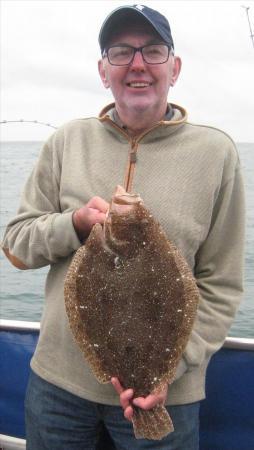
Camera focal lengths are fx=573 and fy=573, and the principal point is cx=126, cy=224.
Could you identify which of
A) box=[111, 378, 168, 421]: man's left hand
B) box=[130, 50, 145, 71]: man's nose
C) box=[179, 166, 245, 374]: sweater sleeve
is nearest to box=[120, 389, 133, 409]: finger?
box=[111, 378, 168, 421]: man's left hand

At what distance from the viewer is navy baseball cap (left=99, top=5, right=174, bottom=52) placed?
2725 mm

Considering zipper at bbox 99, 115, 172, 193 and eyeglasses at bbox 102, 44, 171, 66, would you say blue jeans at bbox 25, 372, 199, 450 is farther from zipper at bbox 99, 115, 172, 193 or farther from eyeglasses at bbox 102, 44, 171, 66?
eyeglasses at bbox 102, 44, 171, 66

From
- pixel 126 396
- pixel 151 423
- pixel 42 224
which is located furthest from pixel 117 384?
pixel 42 224

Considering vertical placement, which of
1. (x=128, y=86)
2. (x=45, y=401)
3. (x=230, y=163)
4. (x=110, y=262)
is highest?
(x=128, y=86)

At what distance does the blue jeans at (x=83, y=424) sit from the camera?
2.66 metres

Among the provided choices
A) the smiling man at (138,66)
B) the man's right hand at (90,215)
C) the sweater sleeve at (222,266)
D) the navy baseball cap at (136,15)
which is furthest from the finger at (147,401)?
the navy baseball cap at (136,15)

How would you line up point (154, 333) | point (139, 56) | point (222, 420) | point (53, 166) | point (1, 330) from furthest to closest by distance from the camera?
1. point (1, 330)
2. point (222, 420)
3. point (53, 166)
4. point (139, 56)
5. point (154, 333)

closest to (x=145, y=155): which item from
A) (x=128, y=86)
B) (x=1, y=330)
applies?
(x=128, y=86)

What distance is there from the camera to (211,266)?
9.20ft

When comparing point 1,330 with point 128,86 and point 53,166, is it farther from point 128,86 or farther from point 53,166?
point 128,86

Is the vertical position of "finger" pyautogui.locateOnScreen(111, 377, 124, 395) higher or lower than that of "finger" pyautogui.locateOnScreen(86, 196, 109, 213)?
lower

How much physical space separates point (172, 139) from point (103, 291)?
0.88m

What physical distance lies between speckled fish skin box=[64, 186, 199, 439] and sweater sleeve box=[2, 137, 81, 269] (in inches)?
11.1

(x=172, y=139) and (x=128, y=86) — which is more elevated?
(x=128, y=86)
